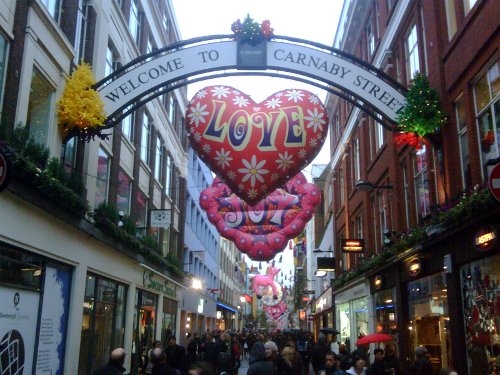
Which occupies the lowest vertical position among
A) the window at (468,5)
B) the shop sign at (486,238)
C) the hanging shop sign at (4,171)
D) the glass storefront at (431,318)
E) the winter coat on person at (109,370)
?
the winter coat on person at (109,370)

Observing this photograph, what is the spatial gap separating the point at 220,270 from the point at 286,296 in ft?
129

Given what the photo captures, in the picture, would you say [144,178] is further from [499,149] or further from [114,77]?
[499,149]

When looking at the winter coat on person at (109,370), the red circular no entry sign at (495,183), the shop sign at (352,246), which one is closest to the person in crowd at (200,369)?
the winter coat on person at (109,370)

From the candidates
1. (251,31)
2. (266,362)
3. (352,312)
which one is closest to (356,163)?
(352,312)

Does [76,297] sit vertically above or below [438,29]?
below

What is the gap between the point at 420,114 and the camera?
12406 millimetres

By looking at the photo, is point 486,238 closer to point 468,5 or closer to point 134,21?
point 468,5

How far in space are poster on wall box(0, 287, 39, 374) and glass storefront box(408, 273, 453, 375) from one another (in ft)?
28.6

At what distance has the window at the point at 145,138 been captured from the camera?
22.2 m

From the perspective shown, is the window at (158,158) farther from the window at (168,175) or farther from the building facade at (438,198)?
the building facade at (438,198)

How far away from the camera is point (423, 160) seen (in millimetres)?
15562

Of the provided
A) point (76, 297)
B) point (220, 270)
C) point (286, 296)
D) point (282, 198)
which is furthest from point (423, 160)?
point (286, 296)

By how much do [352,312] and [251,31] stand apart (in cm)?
1713

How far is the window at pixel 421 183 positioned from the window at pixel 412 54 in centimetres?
227
